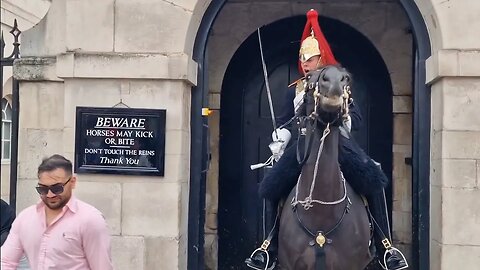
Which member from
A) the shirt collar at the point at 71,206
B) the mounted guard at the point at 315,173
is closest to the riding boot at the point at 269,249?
the mounted guard at the point at 315,173

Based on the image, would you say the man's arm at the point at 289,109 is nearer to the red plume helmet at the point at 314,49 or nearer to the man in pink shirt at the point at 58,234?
the red plume helmet at the point at 314,49

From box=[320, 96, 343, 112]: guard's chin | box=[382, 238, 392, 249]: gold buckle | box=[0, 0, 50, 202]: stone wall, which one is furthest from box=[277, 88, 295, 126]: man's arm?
box=[0, 0, 50, 202]: stone wall

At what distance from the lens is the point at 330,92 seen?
477 centimetres

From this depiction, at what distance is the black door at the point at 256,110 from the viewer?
32.6 feet

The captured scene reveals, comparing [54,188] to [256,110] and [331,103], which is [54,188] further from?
[256,110]

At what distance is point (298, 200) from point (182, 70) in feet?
6.95

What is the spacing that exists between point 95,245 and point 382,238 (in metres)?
2.97

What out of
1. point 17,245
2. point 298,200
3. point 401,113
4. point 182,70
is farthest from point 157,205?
point 401,113

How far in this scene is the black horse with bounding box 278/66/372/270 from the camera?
493 centimetres

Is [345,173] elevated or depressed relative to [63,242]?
elevated

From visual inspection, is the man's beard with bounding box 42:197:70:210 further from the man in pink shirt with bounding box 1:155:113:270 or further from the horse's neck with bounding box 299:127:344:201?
the horse's neck with bounding box 299:127:344:201

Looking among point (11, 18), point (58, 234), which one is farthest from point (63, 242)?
point (11, 18)

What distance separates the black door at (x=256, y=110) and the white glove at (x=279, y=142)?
3.21m

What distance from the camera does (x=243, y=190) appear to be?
33.3 feet
